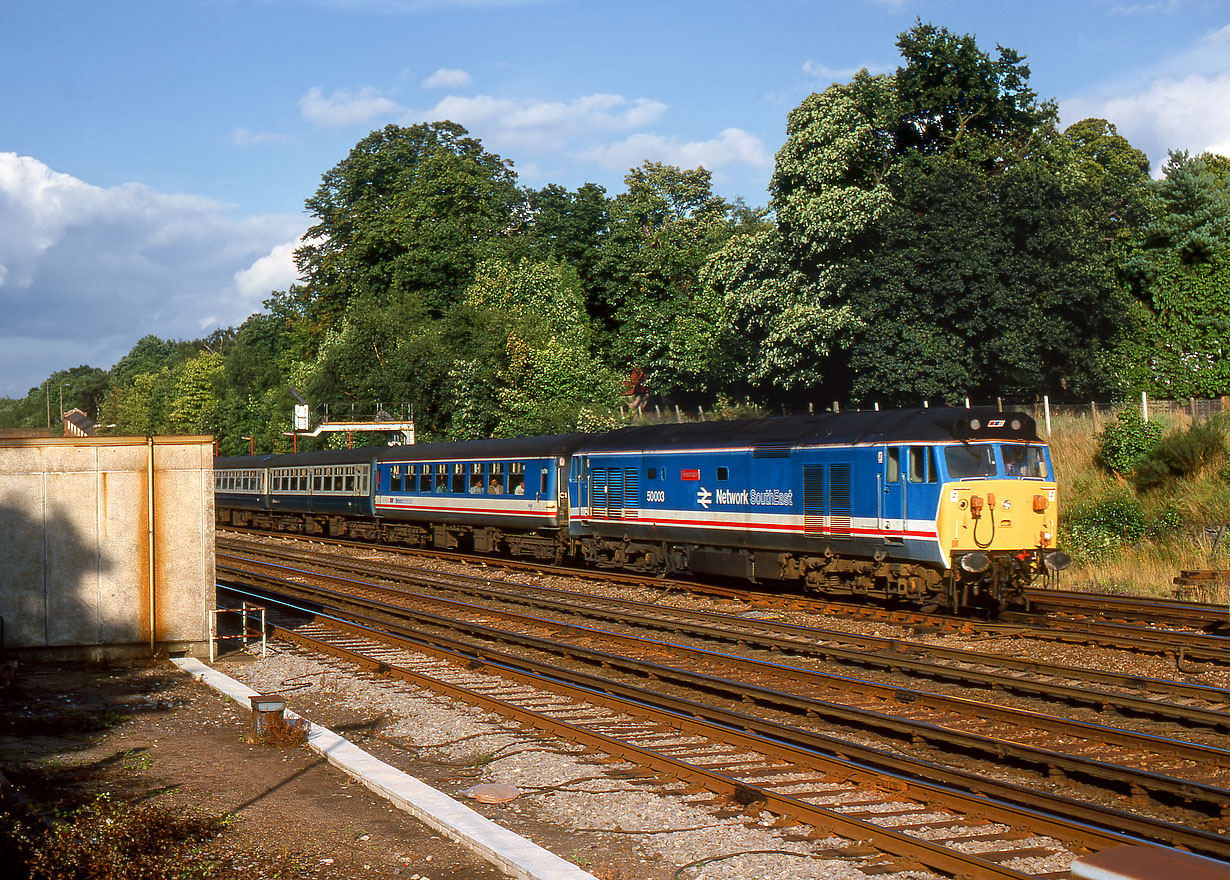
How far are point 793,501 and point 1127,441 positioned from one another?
1229 cm

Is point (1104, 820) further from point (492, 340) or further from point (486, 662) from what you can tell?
point (492, 340)

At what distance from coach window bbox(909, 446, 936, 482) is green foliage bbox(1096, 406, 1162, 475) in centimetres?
1251

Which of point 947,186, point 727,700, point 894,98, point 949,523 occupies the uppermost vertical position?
point 894,98

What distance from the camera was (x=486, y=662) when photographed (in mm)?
16375

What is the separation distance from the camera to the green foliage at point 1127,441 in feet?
94.1

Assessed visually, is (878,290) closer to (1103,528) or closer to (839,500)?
(1103,528)

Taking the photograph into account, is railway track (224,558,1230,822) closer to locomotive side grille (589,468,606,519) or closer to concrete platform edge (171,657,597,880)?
concrete platform edge (171,657,597,880)

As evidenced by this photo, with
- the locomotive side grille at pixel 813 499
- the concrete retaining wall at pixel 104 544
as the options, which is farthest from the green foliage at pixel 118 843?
the locomotive side grille at pixel 813 499

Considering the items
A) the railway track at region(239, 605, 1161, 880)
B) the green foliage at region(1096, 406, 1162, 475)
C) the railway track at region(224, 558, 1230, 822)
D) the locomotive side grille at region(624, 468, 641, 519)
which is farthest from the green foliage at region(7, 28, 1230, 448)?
the railway track at region(239, 605, 1161, 880)

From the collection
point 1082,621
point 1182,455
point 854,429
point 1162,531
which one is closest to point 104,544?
point 854,429

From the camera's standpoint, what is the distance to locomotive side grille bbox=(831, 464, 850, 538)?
20.1 metres

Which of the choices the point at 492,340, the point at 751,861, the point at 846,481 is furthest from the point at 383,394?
the point at 751,861

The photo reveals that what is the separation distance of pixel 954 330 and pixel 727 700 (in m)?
28.9

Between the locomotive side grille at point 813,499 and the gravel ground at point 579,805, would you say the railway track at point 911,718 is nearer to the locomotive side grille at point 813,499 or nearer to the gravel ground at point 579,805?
the gravel ground at point 579,805
